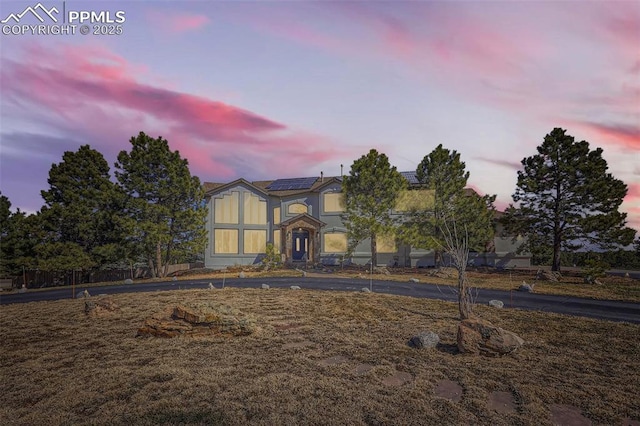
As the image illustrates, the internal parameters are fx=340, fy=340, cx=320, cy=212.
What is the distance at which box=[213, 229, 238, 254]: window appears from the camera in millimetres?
33894

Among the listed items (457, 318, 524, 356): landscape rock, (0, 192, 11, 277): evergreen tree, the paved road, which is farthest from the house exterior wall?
(457, 318, 524, 356): landscape rock

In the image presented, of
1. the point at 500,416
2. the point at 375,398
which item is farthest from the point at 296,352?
the point at 500,416

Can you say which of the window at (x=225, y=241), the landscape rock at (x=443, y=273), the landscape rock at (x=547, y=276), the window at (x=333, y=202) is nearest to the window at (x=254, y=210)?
the window at (x=225, y=241)

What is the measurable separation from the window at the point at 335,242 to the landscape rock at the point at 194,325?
24152mm

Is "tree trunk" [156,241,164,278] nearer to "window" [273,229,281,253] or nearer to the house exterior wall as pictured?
the house exterior wall

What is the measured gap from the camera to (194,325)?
10.1 m

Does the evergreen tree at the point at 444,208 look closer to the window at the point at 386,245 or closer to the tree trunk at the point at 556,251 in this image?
the window at the point at 386,245

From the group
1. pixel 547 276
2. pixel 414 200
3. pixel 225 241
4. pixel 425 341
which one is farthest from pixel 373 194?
pixel 425 341

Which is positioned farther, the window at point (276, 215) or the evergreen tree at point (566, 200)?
the window at point (276, 215)

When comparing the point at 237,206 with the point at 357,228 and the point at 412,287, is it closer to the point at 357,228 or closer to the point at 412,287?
the point at 357,228

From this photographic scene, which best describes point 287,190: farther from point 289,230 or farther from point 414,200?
point 414,200

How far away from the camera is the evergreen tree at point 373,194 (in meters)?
29.2

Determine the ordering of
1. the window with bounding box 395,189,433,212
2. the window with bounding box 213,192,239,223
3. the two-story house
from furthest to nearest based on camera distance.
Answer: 1. the window with bounding box 213,192,239,223
2. the two-story house
3. the window with bounding box 395,189,433,212

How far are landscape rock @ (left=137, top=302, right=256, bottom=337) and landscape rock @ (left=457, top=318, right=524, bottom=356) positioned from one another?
231 inches
